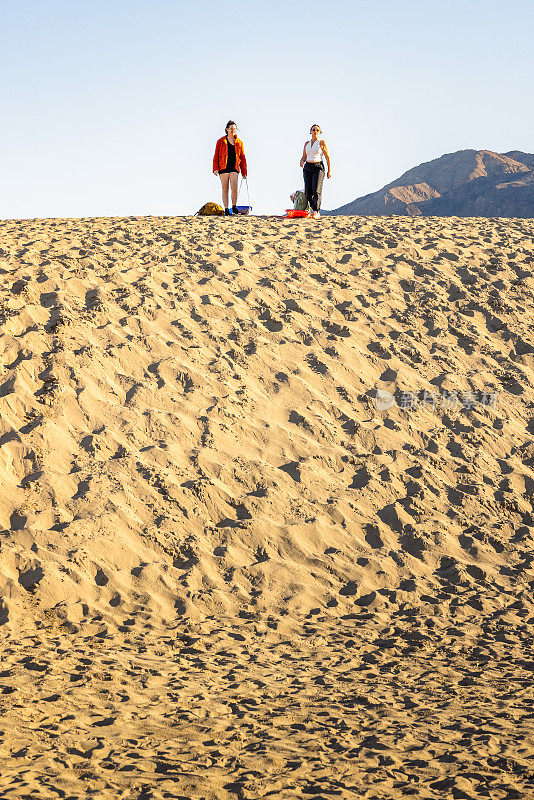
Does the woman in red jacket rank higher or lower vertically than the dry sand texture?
higher

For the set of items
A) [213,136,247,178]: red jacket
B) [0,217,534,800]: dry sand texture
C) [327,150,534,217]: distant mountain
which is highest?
[327,150,534,217]: distant mountain

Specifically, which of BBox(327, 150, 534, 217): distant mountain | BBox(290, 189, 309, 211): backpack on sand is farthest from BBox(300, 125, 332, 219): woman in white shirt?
BBox(327, 150, 534, 217): distant mountain

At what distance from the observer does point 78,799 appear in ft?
9.57

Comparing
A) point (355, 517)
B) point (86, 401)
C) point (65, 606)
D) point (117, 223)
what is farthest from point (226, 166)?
point (65, 606)

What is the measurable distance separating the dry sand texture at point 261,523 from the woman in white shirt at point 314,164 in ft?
6.40

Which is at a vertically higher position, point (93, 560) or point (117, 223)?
point (117, 223)

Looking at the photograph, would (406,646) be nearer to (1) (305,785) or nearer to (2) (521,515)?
(1) (305,785)

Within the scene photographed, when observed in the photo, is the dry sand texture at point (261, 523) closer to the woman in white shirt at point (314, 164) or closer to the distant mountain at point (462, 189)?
the woman in white shirt at point (314, 164)

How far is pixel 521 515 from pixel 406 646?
6.69 ft

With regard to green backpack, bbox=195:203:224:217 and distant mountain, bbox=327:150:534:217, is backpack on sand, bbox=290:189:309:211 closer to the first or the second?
green backpack, bbox=195:203:224:217

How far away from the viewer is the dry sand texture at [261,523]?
11.1 ft

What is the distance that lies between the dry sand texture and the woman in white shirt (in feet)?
6.40

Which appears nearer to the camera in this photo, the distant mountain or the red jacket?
the red jacket

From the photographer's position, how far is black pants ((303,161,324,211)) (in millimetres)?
11047
